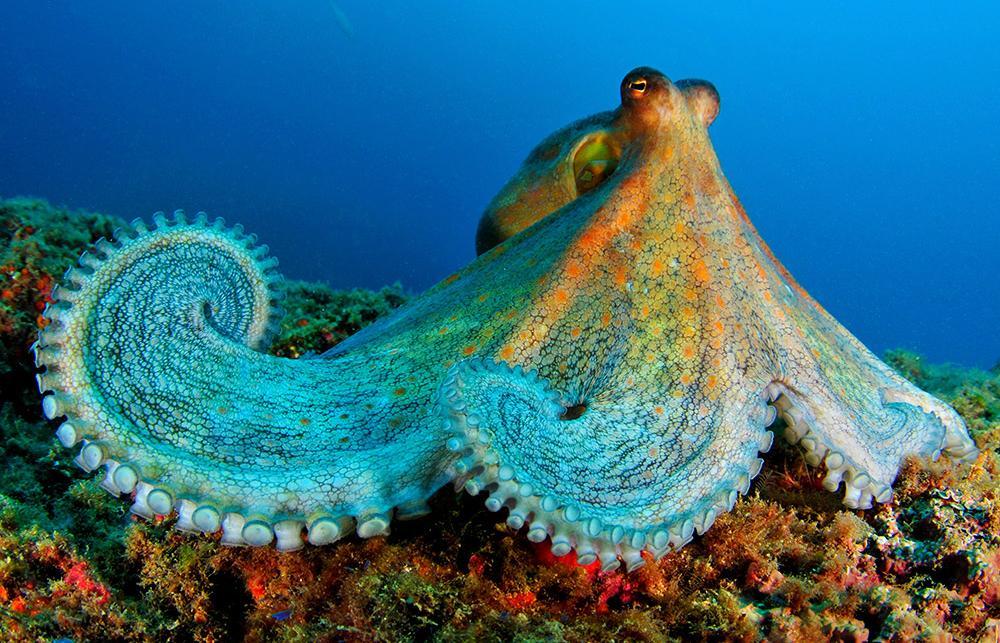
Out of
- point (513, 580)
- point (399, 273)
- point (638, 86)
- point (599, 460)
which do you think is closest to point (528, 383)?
Result: point (599, 460)

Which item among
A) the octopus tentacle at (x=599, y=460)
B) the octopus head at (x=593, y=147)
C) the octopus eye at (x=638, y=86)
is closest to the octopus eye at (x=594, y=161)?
the octopus head at (x=593, y=147)

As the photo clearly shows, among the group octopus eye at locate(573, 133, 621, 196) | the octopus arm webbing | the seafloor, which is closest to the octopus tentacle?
the octopus arm webbing

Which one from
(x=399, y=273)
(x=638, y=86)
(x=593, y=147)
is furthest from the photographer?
(x=399, y=273)

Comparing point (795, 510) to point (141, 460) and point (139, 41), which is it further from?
point (139, 41)

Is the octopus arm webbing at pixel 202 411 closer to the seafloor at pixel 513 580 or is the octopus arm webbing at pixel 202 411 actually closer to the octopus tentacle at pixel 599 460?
the octopus tentacle at pixel 599 460

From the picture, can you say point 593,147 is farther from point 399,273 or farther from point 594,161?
point 399,273

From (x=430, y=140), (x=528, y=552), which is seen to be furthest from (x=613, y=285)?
(x=430, y=140)

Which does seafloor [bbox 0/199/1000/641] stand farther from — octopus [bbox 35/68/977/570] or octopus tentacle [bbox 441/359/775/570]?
octopus tentacle [bbox 441/359/775/570]
